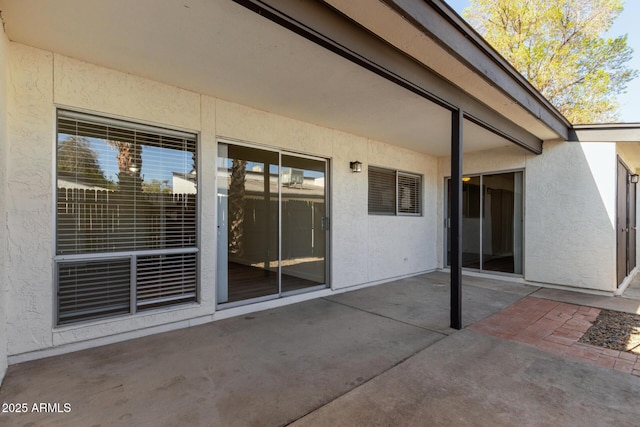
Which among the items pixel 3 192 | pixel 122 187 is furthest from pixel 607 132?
pixel 3 192

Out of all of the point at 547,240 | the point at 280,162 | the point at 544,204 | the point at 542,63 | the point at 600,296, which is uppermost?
the point at 542,63

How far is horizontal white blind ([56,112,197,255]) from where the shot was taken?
2.92 metres

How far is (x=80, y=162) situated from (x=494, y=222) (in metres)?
6.93

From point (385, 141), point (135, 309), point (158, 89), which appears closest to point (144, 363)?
point (135, 309)

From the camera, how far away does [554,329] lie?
353cm

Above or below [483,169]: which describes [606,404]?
below

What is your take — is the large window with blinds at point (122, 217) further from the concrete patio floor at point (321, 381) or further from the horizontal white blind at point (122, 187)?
the concrete patio floor at point (321, 381)

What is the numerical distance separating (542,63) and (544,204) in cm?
798

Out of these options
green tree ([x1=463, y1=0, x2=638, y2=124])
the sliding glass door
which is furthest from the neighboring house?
green tree ([x1=463, y1=0, x2=638, y2=124])

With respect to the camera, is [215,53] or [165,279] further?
[165,279]

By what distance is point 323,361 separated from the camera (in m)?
2.71

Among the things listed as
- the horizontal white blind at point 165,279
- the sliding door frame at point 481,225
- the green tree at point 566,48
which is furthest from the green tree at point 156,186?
the green tree at point 566,48

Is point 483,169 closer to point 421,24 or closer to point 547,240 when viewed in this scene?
point 547,240

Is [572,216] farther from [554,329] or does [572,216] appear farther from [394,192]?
[394,192]
